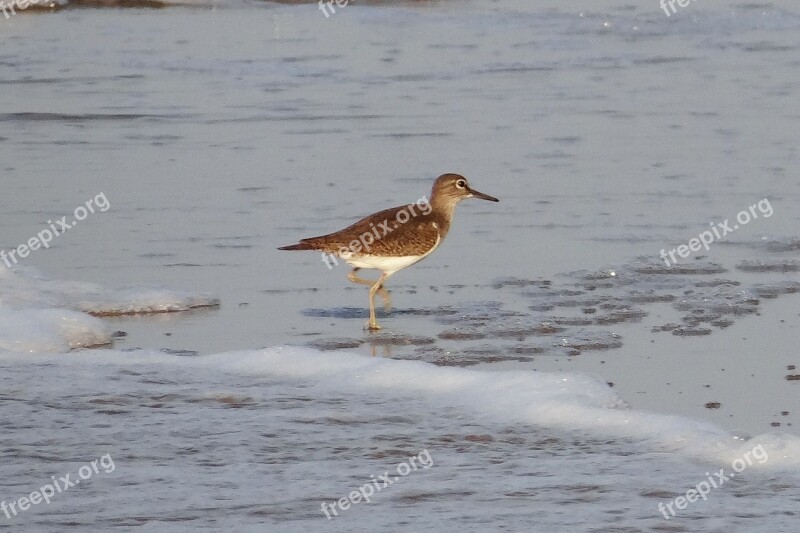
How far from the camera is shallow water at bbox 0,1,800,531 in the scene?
607cm

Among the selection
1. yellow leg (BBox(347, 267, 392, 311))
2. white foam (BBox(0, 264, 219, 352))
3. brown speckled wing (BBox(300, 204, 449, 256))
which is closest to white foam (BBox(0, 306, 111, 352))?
white foam (BBox(0, 264, 219, 352))

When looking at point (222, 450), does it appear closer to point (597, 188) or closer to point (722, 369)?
point (722, 369)

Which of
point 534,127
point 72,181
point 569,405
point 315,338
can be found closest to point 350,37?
point 534,127

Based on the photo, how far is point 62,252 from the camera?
10.4m

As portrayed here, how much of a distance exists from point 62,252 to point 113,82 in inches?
306

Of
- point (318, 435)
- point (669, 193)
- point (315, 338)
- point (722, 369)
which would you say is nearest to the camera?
point (318, 435)

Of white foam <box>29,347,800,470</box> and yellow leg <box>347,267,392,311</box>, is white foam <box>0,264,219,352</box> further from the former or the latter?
yellow leg <box>347,267,392,311</box>

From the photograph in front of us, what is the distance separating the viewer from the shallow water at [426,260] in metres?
6.07

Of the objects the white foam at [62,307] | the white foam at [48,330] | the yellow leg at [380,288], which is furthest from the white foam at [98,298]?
the yellow leg at [380,288]

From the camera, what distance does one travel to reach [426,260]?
10461 millimetres

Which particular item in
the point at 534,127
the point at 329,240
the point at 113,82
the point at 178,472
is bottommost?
the point at 178,472

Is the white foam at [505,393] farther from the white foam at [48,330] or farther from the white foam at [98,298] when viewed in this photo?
the white foam at [98,298]

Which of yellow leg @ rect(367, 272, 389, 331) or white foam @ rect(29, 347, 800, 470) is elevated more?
yellow leg @ rect(367, 272, 389, 331)

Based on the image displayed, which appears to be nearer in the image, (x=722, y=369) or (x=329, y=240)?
(x=722, y=369)
